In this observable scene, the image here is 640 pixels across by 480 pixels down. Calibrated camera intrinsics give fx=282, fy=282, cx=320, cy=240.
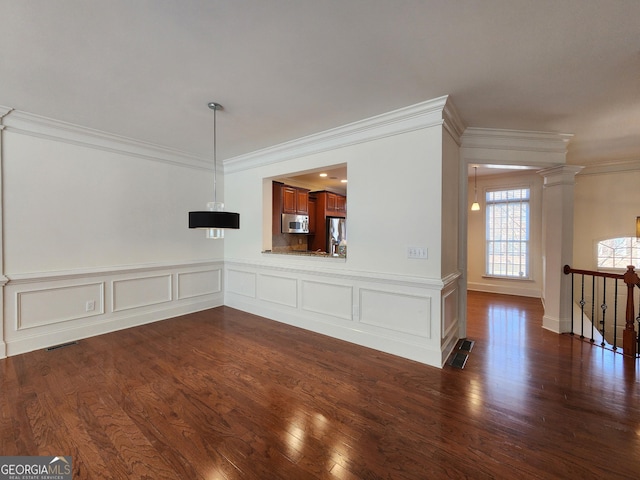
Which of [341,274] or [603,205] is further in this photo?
[603,205]

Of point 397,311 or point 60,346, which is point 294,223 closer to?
point 397,311

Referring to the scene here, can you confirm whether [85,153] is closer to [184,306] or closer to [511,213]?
[184,306]

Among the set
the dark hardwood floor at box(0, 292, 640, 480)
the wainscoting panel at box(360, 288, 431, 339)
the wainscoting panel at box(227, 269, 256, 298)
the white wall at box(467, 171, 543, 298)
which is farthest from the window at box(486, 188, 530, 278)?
the wainscoting panel at box(227, 269, 256, 298)

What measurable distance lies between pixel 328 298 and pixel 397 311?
1.01 metres

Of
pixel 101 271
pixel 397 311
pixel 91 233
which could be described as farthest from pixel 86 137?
pixel 397 311

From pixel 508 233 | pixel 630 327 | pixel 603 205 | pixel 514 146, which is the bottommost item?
pixel 630 327

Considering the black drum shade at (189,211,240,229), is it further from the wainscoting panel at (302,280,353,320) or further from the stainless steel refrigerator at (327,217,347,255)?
the stainless steel refrigerator at (327,217,347,255)

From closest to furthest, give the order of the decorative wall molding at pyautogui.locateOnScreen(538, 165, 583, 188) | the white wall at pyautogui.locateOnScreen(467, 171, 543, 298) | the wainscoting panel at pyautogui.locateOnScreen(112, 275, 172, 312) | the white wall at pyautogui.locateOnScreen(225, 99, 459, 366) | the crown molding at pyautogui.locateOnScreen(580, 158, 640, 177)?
1. the white wall at pyautogui.locateOnScreen(225, 99, 459, 366)
2. the decorative wall molding at pyautogui.locateOnScreen(538, 165, 583, 188)
3. the wainscoting panel at pyautogui.locateOnScreen(112, 275, 172, 312)
4. the crown molding at pyautogui.locateOnScreen(580, 158, 640, 177)
5. the white wall at pyautogui.locateOnScreen(467, 171, 543, 298)

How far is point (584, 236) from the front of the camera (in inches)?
227

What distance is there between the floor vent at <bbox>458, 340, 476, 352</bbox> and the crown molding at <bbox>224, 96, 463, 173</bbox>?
259 cm

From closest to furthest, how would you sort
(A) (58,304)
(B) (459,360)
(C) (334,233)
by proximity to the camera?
1. (B) (459,360)
2. (A) (58,304)
3. (C) (334,233)

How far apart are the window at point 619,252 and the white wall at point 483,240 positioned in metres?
1.00

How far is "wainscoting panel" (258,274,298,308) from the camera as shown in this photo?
14.2ft

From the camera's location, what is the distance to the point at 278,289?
179 inches
